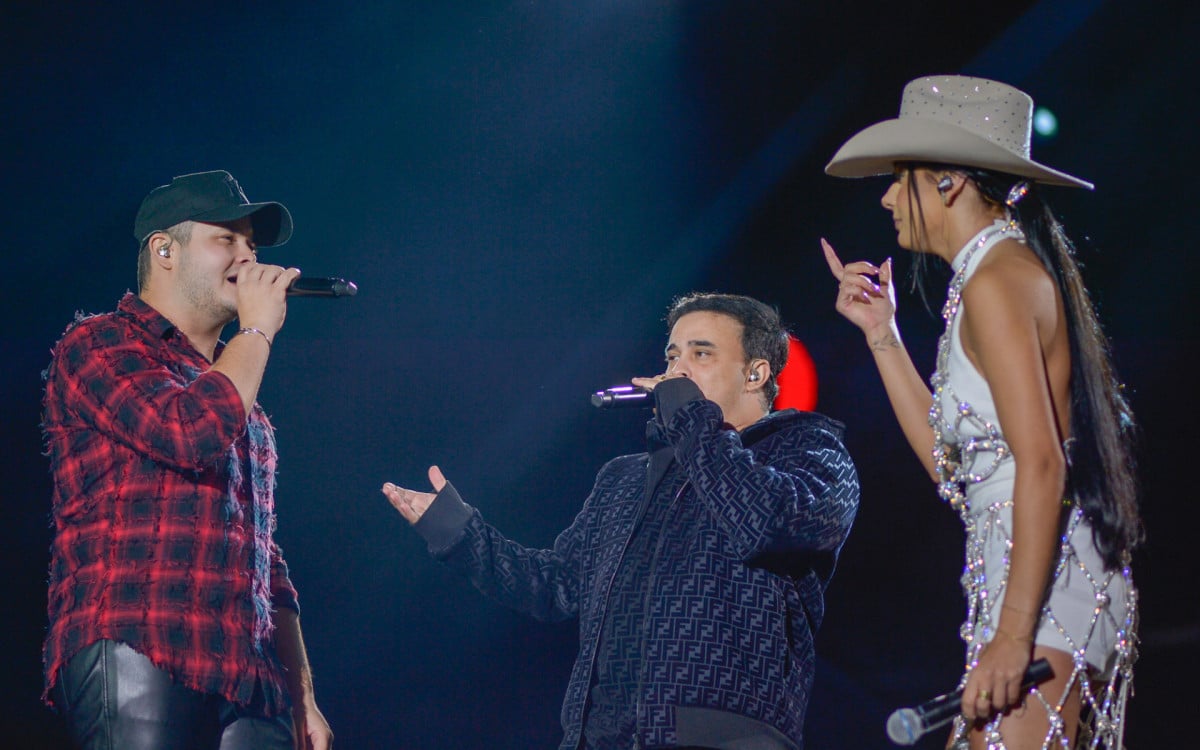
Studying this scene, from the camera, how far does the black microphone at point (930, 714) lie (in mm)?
1524

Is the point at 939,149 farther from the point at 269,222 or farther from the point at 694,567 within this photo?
the point at 269,222

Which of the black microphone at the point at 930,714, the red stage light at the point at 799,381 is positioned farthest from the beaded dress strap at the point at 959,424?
the red stage light at the point at 799,381

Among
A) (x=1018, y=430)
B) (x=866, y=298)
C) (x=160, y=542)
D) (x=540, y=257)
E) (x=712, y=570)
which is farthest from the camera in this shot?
(x=540, y=257)

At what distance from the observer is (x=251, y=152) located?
3.62 m

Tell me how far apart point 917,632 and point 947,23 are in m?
2.26

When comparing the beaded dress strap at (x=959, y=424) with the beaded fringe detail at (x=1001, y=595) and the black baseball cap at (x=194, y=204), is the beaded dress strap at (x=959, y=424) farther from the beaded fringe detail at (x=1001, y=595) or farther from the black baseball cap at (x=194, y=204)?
the black baseball cap at (x=194, y=204)

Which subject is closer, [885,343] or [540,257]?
[885,343]

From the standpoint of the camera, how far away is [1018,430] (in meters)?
1.54

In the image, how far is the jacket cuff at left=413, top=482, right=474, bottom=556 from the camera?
2.70 meters

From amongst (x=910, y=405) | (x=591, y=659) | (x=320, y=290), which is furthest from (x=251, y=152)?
(x=910, y=405)

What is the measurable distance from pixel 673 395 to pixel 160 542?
3.78ft

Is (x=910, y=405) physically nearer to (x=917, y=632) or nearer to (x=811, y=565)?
(x=811, y=565)

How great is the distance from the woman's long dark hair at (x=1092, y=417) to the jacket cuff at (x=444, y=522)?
150 cm

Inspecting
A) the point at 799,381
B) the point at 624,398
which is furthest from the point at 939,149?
the point at 799,381
